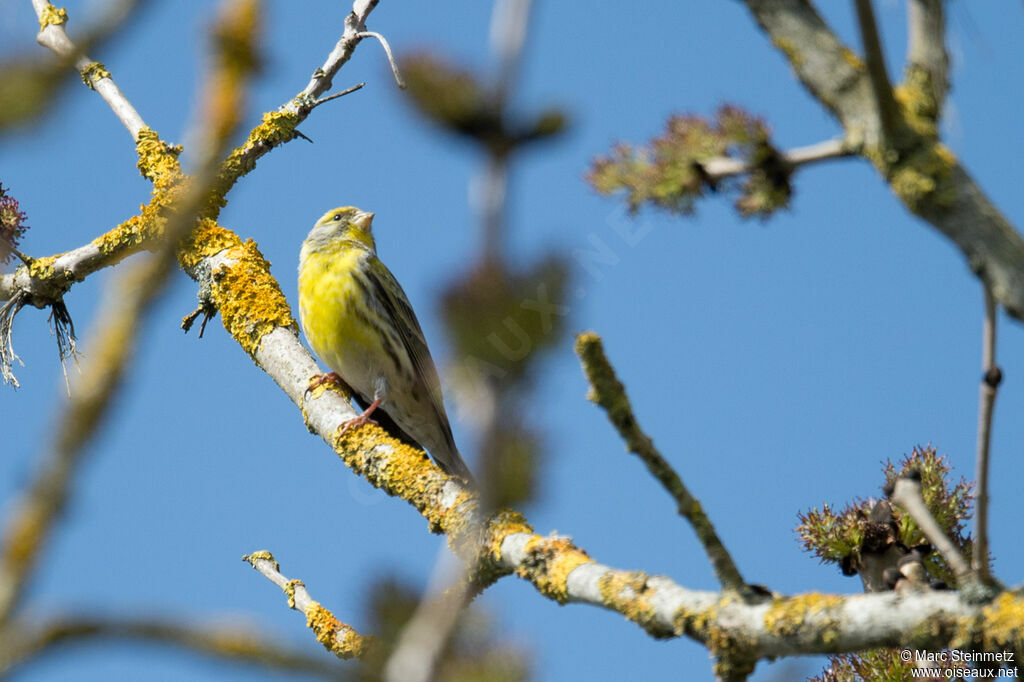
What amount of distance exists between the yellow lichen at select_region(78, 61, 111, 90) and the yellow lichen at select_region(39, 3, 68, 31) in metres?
0.38

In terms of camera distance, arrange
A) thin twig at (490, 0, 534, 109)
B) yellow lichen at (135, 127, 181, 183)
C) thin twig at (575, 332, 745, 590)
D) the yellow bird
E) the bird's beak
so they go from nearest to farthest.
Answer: thin twig at (490, 0, 534, 109)
thin twig at (575, 332, 745, 590)
yellow lichen at (135, 127, 181, 183)
the yellow bird
the bird's beak

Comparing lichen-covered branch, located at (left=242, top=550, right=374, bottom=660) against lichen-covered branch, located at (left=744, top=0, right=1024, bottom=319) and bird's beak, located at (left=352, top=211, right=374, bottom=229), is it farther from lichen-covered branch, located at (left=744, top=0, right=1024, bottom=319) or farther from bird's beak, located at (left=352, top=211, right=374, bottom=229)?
bird's beak, located at (left=352, top=211, right=374, bottom=229)

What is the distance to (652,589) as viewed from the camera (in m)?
3.50

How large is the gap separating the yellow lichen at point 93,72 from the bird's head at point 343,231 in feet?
6.95

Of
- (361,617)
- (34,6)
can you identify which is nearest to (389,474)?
(361,617)

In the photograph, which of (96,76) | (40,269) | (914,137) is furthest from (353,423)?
(914,137)

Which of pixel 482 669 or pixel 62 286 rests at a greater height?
pixel 62 286

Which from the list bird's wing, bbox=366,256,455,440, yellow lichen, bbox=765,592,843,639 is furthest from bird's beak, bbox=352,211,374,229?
yellow lichen, bbox=765,592,843,639

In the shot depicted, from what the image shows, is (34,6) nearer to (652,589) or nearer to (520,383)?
(652,589)

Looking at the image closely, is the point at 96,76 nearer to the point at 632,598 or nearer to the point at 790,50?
the point at 632,598

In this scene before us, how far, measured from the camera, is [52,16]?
23.5 feet

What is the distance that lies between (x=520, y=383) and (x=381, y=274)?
6.65m

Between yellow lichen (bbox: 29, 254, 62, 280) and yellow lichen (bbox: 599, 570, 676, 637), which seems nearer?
yellow lichen (bbox: 599, 570, 676, 637)

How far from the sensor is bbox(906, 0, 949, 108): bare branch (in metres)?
2.87
